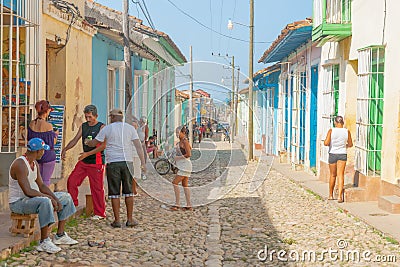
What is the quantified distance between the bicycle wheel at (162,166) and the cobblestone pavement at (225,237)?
4.21 metres

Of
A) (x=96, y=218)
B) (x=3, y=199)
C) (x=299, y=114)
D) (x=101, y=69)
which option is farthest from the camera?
(x=299, y=114)

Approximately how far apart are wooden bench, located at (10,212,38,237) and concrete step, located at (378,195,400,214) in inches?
198

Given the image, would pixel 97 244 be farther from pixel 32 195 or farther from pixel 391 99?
pixel 391 99

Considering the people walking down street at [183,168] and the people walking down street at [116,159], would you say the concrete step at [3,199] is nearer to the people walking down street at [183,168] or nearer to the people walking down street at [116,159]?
the people walking down street at [116,159]

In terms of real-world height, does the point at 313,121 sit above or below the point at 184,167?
above

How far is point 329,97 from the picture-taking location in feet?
41.2

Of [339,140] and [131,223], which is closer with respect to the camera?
[131,223]

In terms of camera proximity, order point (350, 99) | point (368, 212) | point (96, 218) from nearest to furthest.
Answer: point (96, 218) → point (368, 212) → point (350, 99)

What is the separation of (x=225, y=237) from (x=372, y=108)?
3.77m

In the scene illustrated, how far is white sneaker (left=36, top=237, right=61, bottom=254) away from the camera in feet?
18.8

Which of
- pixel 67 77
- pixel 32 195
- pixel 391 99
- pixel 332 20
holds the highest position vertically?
pixel 332 20

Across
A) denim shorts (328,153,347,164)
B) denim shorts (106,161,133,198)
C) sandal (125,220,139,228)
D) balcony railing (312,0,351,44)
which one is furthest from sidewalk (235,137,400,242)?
denim shorts (106,161,133,198)

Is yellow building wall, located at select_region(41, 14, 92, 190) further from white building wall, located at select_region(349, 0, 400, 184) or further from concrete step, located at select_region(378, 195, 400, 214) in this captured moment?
white building wall, located at select_region(349, 0, 400, 184)

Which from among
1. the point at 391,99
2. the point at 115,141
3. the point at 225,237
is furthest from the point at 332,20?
the point at 115,141
